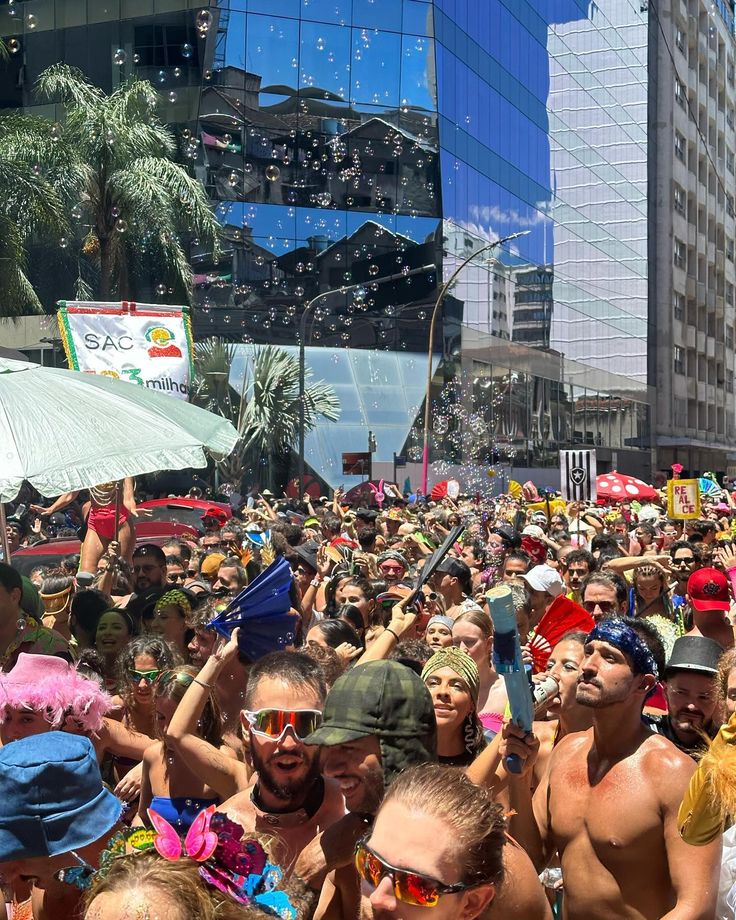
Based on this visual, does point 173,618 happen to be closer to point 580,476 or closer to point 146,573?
point 146,573

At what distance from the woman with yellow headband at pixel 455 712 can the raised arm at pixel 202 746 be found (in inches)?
26.8

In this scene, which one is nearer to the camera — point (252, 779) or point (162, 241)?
point (252, 779)

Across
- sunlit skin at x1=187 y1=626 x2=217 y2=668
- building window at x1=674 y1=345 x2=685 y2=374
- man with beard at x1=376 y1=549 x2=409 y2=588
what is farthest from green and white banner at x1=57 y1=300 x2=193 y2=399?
building window at x1=674 y1=345 x2=685 y2=374

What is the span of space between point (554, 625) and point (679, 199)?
70.4 meters

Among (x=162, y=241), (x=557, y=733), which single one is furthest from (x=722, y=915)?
(x=162, y=241)

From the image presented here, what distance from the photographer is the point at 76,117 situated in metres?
30.8

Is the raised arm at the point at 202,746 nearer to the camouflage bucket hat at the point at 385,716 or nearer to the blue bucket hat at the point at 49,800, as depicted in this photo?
the camouflage bucket hat at the point at 385,716

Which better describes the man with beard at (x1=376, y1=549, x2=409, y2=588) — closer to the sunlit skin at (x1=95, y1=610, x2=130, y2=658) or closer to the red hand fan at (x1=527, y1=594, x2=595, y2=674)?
the sunlit skin at (x1=95, y1=610, x2=130, y2=658)

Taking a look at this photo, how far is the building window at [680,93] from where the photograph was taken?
70250 millimetres

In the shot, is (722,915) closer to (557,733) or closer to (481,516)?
(557,733)

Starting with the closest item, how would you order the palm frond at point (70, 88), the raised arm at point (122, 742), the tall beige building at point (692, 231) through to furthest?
the raised arm at point (122, 742) < the palm frond at point (70, 88) < the tall beige building at point (692, 231)

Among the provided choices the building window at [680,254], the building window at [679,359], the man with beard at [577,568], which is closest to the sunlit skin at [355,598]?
the man with beard at [577,568]

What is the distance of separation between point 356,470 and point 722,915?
24322 mm

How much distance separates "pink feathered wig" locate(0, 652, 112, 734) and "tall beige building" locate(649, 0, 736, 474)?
66414 mm
